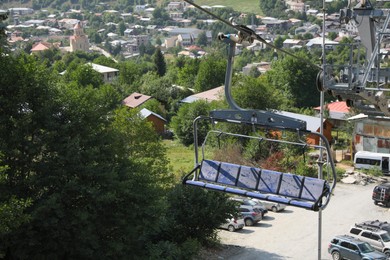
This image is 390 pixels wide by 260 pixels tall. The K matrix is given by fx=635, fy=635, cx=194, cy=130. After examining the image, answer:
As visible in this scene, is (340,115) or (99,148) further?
(340,115)

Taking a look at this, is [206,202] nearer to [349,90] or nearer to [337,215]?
[337,215]

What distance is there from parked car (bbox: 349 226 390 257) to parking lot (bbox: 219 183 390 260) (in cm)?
108

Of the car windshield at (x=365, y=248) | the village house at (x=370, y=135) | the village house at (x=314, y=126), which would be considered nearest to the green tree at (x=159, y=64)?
the village house at (x=314, y=126)

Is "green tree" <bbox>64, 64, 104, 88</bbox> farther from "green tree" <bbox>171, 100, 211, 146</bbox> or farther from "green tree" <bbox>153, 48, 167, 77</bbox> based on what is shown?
"green tree" <bbox>153, 48, 167, 77</bbox>

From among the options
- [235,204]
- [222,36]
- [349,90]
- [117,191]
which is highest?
[222,36]

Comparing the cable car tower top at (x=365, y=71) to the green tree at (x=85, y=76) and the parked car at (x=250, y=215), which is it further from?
the green tree at (x=85, y=76)

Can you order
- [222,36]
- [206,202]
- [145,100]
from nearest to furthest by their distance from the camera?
[222,36]
[206,202]
[145,100]

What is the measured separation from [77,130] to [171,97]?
36.7 metres

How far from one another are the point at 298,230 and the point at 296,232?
23 cm

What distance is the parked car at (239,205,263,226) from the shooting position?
2233 cm

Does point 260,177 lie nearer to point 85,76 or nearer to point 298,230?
point 298,230

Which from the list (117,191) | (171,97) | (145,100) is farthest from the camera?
(171,97)

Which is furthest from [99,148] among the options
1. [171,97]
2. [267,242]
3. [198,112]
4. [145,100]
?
[171,97]

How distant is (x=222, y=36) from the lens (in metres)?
7.92
